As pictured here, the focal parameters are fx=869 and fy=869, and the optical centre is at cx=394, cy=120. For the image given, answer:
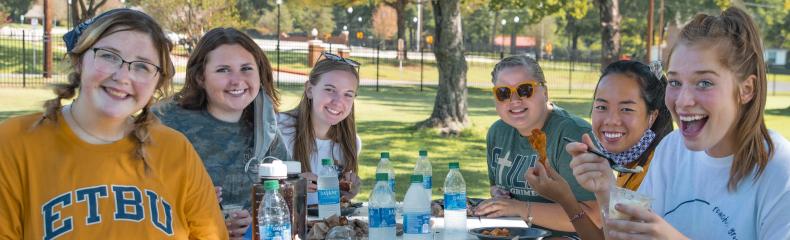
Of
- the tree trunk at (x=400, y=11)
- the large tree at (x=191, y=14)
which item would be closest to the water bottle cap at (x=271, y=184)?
the large tree at (x=191, y=14)

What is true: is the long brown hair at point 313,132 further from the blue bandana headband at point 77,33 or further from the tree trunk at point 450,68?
the tree trunk at point 450,68

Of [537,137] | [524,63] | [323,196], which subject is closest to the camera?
[537,137]

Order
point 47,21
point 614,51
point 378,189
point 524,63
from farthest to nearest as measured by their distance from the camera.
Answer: point 47,21, point 614,51, point 524,63, point 378,189

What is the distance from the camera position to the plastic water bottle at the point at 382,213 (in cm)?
392

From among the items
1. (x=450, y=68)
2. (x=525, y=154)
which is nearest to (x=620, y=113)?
(x=525, y=154)

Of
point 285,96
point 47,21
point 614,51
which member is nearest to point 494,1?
point 614,51

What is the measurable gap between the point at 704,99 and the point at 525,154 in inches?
96.6

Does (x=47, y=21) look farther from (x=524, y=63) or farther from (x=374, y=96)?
(x=524, y=63)

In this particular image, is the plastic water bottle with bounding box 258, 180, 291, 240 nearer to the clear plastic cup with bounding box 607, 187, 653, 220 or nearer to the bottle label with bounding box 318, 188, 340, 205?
the bottle label with bounding box 318, 188, 340, 205

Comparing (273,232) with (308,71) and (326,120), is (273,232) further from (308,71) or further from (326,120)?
(308,71)

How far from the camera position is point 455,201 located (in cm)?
436

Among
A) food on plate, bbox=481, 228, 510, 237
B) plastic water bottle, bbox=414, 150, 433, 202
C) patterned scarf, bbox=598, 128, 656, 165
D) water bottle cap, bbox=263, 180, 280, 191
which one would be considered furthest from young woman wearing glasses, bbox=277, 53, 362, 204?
water bottle cap, bbox=263, 180, 280, 191

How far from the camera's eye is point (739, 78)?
2.88 metres

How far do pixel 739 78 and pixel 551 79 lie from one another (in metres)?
39.6
